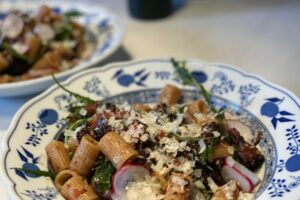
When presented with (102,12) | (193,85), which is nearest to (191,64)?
(193,85)

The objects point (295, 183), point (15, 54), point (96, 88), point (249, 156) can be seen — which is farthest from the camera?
point (15, 54)

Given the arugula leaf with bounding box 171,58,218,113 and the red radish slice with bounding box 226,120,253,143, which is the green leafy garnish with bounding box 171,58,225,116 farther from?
the red radish slice with bounding box 226,120,253,143

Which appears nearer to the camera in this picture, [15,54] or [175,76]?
[175,76]

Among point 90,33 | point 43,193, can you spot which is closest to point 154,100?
point 43,193

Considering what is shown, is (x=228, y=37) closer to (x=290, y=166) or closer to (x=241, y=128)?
(x=241, y=128)

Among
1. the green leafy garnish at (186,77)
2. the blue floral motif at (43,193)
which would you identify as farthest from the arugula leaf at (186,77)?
the blue floral motif at (43,193)

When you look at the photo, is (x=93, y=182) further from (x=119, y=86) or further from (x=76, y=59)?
(x=76, y=59)
